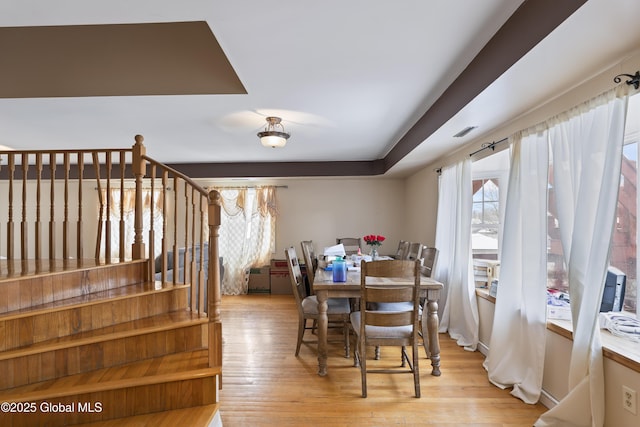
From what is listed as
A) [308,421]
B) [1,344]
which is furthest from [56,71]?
[308,421]

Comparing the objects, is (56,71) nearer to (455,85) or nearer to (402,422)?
(455,85)

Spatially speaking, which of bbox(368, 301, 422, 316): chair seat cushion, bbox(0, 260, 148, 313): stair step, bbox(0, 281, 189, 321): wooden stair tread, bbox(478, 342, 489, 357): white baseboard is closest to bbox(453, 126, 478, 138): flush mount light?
bbox(368, 301, 422, 316): chair seat cushion

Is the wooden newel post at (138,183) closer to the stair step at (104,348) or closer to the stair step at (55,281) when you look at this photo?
the stair step at (55,281)

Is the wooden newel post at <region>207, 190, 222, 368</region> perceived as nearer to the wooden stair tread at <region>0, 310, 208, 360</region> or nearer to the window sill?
the wooden stair tread at <region>0, 310, 208, 360</region>

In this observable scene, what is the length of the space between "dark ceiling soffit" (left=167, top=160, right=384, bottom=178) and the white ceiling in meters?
1.39

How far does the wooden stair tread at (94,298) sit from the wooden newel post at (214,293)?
0.57 meters

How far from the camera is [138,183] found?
2725 mm

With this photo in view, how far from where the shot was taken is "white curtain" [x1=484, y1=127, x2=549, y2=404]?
2.24 m

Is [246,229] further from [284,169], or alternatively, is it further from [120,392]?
[120,392]

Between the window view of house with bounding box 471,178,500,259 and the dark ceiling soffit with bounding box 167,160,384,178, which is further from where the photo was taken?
the dark ceiling soffit with bounding box 167,160,384,178

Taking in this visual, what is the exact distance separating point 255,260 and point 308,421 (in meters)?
4.04

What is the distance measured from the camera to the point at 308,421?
2.08m

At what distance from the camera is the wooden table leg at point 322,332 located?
8.83ft

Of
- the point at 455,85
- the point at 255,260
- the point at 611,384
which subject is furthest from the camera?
the point at 255,260
